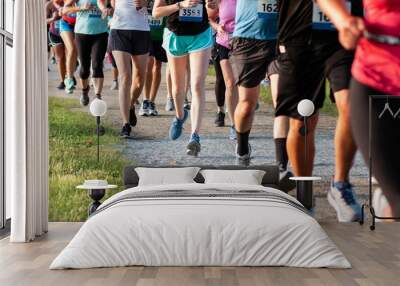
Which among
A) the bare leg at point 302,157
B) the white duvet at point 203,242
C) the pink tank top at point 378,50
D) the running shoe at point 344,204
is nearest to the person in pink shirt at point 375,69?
the pink tank top at point 378,50

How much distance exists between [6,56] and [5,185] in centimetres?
101

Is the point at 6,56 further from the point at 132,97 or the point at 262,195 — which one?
the point at 262,195

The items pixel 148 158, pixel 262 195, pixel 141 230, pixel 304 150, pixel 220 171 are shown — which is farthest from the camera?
pixel 148 158

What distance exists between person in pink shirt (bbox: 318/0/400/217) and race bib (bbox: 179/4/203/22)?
3874 millimetres

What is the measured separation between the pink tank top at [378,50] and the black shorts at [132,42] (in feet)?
14.0

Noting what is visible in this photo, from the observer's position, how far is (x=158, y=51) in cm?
479

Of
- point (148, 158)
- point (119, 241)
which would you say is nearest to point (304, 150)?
point (148, 158)

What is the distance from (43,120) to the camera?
456cm

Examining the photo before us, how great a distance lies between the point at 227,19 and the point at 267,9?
0.64 meters

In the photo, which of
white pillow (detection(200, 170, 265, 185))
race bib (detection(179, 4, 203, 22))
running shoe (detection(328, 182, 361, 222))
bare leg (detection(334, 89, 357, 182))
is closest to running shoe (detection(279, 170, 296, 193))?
white pillow (detection(200, 170, 265, 185))

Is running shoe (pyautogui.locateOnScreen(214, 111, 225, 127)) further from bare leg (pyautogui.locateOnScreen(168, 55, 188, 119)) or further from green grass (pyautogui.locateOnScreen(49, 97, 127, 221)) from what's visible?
green grass (pyautogui.locateOnScreen(49, 97, 127, 221))

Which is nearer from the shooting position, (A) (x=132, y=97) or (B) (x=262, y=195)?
(B) (x=262, y=195)

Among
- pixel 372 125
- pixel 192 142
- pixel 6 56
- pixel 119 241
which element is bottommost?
pixel 119 241

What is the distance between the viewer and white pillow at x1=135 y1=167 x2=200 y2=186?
15.2ft
